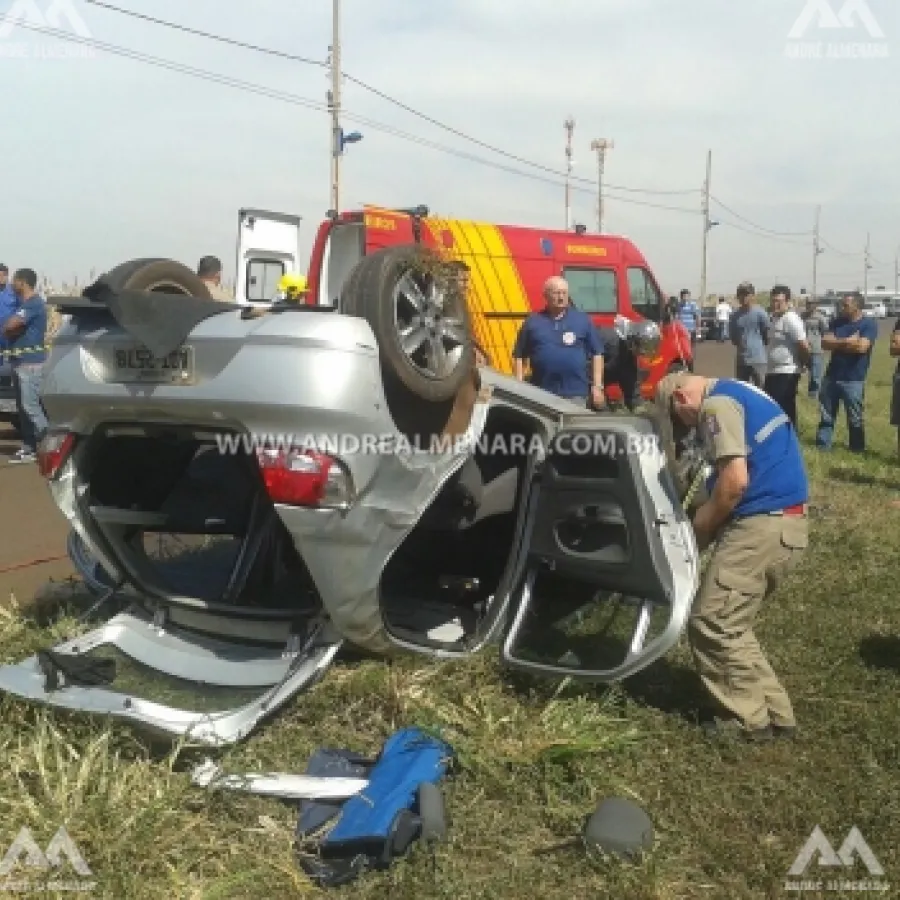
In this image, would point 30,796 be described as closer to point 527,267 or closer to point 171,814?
point 171,814

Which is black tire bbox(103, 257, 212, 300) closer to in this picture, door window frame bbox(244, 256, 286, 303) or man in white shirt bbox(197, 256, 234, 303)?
man in white shirt bbox(197, 256, 234, 303)

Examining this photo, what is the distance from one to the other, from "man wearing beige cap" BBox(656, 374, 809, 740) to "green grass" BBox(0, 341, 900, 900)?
189mm

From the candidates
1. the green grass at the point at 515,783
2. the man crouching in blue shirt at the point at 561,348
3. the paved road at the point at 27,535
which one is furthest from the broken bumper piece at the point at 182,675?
the man crouching in blue shirt at the point at 561,348

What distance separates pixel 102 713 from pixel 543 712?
1.56 metres

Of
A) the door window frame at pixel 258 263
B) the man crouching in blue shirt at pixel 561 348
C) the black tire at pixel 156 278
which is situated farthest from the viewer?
the door window frame at pixel 258 263

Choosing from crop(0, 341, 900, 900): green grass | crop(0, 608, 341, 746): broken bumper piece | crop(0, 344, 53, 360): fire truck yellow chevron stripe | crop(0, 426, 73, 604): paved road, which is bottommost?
crop(0, 426, 73, 604): paved road

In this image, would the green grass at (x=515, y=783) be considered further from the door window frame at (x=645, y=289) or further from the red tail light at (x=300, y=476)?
the door window frame at (x=645, y=289)

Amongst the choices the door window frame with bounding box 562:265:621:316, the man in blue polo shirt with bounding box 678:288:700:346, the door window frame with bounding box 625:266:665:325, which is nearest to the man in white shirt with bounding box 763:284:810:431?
the door window frame with bounding box 562:265:621:316

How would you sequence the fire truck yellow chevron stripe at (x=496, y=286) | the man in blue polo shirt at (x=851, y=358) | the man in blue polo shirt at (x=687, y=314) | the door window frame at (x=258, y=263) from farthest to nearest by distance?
the man in blue polo shirt at (x=687, y=314), the fire truck yellow chevron stripe at (x=496, y=286), the door window frame at (x=258, y=263), the man in blue polo shirt at (x=851, y=358)

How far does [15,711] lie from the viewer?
11.3ft

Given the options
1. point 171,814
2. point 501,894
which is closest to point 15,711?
point 171,814

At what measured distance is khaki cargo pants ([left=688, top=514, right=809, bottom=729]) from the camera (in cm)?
371

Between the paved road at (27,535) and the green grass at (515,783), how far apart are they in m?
1.12

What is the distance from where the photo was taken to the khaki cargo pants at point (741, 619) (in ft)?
12.2
